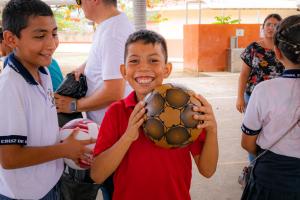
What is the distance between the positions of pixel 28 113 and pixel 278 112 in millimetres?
1429

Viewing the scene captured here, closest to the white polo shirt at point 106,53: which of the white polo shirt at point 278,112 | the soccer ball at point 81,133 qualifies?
the soccer ball at point 81,133

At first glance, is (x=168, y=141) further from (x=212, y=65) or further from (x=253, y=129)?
(x=212, y=65)

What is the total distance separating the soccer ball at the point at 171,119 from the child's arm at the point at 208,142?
4cm

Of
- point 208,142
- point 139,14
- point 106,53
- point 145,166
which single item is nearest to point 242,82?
point 139,14

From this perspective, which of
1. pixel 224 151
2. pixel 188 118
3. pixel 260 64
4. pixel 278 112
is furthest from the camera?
pixel 224 151

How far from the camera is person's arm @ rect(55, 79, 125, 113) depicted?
6.93 ft

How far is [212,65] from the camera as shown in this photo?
45.0ft

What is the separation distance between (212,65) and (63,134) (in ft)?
40.4

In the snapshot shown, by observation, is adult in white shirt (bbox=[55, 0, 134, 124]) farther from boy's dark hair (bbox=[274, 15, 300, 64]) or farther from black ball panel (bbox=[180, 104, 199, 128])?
boy's dark hair (bbox=[274, 15, 300, 64])

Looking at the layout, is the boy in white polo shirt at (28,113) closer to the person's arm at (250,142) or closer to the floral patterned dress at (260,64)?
the person's arm at (250,142)

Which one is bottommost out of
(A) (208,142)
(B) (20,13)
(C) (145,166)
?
(C) (145,166)

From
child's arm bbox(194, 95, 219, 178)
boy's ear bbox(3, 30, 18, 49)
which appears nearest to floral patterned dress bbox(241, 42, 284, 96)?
child's arm bbox(194, 95, 219, 178)

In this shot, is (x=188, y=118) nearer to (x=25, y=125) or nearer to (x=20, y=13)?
(x=25, y=125)

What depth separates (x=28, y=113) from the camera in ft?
5.25
